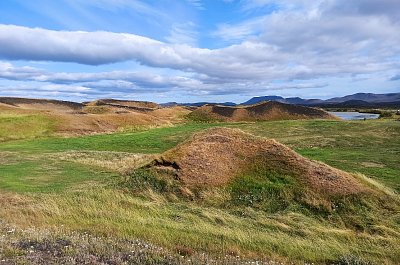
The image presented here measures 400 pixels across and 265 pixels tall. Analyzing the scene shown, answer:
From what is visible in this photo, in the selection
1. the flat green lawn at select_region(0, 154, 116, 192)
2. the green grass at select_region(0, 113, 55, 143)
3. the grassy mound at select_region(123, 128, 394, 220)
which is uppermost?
the grassy mound at select_region(123, 128, 394, 220)

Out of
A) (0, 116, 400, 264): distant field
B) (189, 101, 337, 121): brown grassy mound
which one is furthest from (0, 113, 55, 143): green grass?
(189, 101, 337, 121): brown grassy mound

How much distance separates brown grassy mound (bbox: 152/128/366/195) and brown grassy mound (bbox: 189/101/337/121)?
55.0 meters

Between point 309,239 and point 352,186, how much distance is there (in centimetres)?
586

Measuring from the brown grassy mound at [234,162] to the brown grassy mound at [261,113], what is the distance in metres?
55.0

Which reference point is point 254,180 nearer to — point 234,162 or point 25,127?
point 234,162

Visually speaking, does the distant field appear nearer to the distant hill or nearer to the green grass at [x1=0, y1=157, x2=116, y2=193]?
the green grass at [x1=0, y1=157, x2=116, y2=193]

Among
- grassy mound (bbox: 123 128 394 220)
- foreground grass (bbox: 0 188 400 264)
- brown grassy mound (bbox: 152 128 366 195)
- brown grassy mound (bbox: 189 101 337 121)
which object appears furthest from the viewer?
brown grassy mound (bbox: 189 101 337 121)

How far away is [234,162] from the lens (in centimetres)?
2056

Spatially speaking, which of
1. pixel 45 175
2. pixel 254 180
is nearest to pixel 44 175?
pixel 45 175

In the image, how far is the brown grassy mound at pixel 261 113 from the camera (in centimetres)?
7750

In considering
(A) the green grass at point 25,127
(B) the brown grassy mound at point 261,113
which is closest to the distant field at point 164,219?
(A) the green grass at point 25,127

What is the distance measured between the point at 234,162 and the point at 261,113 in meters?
58.7

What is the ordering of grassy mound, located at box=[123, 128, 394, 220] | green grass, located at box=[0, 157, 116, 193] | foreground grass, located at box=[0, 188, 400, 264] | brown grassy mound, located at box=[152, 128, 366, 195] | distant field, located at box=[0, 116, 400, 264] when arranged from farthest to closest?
green grass, located at box=[0, 157, 116, 193]
brown grassy mound, located at box=[152, 128, 366, 195]
grassy mound, located at box=[123, 128, 394, 220]
distant field, located at box=[0, 116, 400, 264]
foreground grass, located at box=[0, 188, 400, 264]

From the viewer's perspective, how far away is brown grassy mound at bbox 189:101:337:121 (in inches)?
3051
